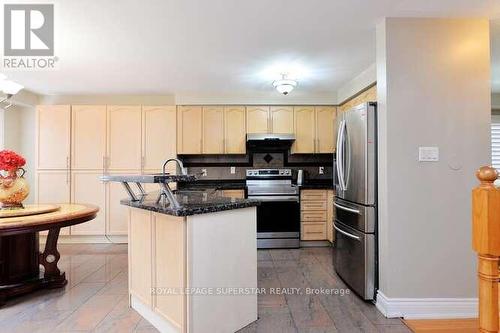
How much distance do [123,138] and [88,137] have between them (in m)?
0.54

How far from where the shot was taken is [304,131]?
4.66 metres

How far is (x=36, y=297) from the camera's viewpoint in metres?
2.64

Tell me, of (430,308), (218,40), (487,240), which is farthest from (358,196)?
(218,40)

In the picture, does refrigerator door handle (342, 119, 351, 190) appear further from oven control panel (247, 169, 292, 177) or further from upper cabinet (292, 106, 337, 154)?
oven control panel (247, 169, 292, 177)

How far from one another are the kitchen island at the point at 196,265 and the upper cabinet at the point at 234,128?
2.56 m

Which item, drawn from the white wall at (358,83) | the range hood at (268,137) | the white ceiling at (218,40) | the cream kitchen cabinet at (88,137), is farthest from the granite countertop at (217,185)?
the white wall at (358,83)

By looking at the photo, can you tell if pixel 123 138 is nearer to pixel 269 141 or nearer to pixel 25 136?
pixel 25 136

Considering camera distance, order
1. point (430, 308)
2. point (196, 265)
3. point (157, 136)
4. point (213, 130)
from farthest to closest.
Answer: point (213, 130)
point (157, 136)
point (430, 308)
point (196, 265)

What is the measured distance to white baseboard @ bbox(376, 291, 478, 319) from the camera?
7.36ft

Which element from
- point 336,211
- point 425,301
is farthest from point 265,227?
point 425,301

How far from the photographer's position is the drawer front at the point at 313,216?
4.34m

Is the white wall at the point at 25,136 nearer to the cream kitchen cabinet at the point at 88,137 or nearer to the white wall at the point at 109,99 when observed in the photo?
the white wall at the point at 109,99

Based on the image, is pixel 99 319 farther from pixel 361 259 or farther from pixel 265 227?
pixel 265 227

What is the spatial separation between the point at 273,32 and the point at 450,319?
110 inches
